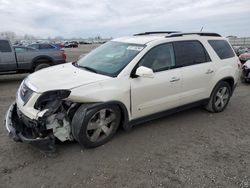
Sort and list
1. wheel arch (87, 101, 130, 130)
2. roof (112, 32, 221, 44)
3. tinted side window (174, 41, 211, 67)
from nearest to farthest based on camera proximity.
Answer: wheel arch (87, 101, 130, 130)
roof (112, 32, 221, 44)
tinted side window (174, 41, 211, 67)

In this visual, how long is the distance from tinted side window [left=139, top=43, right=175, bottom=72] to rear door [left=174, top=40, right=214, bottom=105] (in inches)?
5.9

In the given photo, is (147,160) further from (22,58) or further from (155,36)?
(22,58)

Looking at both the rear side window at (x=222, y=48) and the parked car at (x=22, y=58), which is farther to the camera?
the parked car at (x=22, y=58)

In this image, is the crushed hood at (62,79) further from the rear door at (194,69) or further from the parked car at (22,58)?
the parked car at (22,58)

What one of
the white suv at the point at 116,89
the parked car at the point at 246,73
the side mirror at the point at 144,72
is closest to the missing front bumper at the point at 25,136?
the white suv at the point at 116,89

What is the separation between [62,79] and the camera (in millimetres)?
3633

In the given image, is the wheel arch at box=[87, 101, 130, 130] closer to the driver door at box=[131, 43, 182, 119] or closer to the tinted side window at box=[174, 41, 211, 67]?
the driver door at box=[131, 43, 182, 119]

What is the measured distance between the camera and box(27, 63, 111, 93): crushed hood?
340cm

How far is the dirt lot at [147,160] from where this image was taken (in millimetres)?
2973

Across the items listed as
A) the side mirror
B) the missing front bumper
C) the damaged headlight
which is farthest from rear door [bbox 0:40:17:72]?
the side mirror

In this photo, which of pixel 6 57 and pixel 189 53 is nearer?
pixel 189 53

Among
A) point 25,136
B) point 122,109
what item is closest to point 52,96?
point 25,136

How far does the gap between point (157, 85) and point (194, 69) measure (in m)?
1.02

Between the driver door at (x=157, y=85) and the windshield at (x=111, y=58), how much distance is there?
10.5 inches
